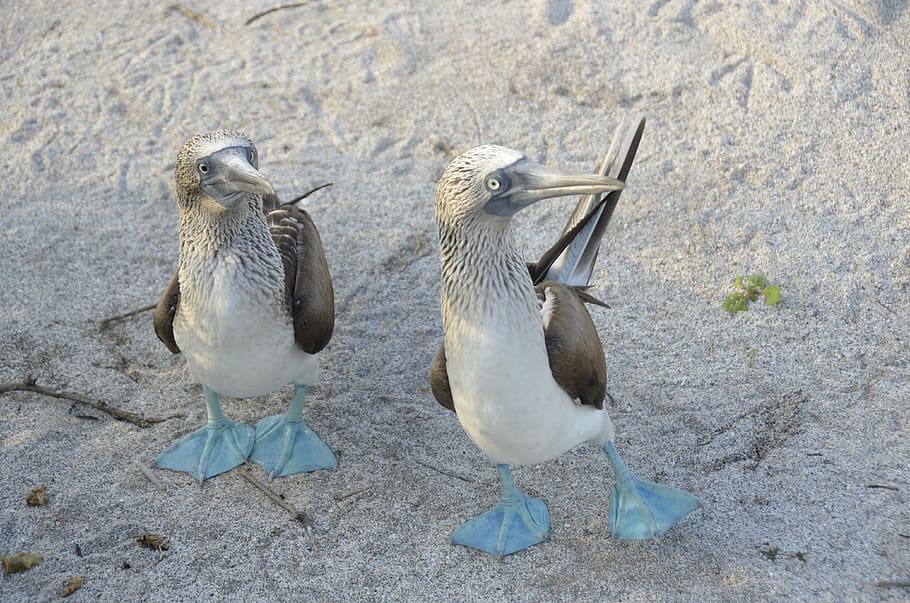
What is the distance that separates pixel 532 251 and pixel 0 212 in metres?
3.39

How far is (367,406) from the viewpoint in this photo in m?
4.79

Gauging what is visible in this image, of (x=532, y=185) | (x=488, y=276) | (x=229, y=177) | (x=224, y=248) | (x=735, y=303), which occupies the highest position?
(x=532, y=185)

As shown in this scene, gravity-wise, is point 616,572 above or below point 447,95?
below

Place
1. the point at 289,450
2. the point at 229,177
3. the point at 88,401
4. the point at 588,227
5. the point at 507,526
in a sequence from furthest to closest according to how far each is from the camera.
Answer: the point at 88,401
the point at 289,450
the point at 588,227
the point at 507,526
the point at 229,177

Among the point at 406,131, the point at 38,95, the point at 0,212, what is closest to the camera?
the point at 0,212

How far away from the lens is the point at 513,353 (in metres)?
3.30

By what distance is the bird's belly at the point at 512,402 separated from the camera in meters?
3.32

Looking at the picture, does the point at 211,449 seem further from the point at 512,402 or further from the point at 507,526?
the point at 512,402

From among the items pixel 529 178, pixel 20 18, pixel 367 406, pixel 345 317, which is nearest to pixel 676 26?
pixel 345 317

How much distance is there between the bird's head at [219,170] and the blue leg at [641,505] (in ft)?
5.94

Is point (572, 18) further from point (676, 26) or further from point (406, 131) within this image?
point (406, 131)

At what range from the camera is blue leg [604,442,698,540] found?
151 inches

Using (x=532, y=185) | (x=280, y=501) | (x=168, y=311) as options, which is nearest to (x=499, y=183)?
(x=532, y=185)

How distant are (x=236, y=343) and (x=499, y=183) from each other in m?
1.39
